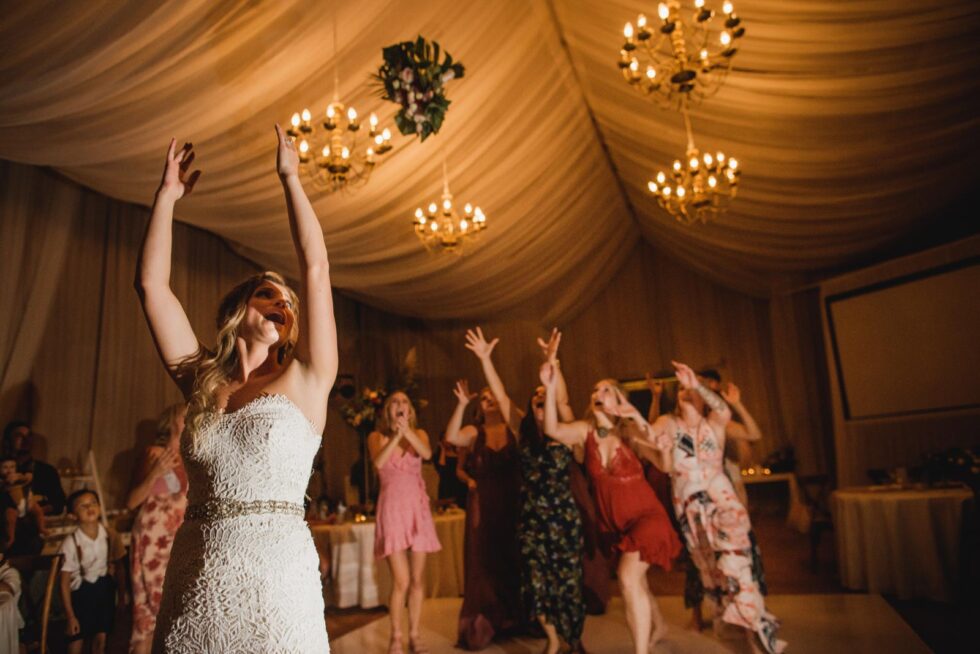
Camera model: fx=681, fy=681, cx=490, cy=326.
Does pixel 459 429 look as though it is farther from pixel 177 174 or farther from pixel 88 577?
pixel 177 174

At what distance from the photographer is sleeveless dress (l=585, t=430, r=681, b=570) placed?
11.8 feet

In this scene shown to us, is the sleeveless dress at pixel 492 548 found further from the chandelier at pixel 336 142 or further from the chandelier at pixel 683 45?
the chandelier at pixel 683 45

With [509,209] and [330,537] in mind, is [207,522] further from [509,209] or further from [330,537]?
[509,209]

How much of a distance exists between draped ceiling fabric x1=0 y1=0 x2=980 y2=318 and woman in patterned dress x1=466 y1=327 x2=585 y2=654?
238 centimetres

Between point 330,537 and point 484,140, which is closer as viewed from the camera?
point 330,537

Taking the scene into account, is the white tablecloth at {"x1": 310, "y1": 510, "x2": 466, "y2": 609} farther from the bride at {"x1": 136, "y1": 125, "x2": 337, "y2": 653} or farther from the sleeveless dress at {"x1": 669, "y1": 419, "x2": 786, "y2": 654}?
the bride at {"x1": 136, "y1": 125, "x2": 337, "y2": 653}

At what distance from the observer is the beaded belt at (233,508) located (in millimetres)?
1237

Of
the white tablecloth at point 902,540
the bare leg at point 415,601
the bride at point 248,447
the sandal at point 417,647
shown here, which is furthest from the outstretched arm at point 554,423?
the white tablecloth at point 902,540

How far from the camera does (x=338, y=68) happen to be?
4.87m

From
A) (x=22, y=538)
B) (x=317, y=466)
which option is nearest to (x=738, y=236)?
(x=317, y=466)

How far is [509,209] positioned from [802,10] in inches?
156

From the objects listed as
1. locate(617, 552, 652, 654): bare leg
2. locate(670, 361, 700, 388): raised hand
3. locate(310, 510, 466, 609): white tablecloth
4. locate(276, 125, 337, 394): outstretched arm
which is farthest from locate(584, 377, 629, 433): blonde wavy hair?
locate(276, 125, 337, 394): outstretched arm

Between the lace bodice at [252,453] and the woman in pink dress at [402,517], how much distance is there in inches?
121

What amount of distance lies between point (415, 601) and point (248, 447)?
3.38 metres
